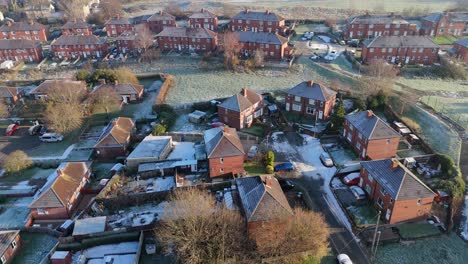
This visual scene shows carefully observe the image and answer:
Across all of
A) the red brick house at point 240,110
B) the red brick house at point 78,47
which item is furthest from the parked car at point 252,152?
the red brick house at point 78,47

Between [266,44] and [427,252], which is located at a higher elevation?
[266,44]

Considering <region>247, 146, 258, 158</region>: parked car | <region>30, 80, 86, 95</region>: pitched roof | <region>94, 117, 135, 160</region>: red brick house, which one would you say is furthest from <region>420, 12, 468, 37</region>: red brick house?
<region>30, 80, 86, 95</region>: pitched roof

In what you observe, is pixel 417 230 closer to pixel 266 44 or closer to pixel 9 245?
pixel 9 245

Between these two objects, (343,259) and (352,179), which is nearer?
(343,259)

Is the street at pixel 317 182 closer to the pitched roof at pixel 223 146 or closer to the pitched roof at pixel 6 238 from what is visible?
the pitched roof at pixel 223 146

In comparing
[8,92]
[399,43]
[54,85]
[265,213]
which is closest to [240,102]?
[265,213]

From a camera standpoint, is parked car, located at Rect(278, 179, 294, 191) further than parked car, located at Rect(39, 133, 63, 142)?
No

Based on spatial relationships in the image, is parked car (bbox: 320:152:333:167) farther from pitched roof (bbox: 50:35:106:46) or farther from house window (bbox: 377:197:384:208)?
pitched roof (bbox: 50:35:106:46)
